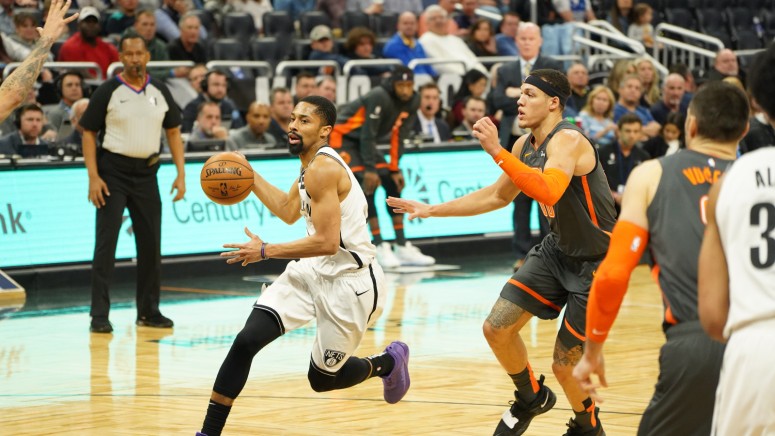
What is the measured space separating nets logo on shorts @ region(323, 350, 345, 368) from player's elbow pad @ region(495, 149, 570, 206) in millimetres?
1356

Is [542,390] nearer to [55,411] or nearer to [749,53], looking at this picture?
[55,411]

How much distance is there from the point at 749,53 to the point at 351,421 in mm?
17444

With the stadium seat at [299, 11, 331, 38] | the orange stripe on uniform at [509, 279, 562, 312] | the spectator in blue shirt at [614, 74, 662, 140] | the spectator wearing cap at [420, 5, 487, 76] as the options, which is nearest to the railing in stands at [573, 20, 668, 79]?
the spectator wearing cap at [420, 5, 487, 76]

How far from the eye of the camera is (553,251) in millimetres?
6992

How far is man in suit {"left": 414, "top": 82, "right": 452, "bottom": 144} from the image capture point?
1631 cm

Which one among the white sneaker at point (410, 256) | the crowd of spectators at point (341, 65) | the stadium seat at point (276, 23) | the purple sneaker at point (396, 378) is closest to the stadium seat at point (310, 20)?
the crowd of spectators at point (341, 65)

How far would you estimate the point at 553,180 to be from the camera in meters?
6.41

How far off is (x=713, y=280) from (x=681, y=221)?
32 cm

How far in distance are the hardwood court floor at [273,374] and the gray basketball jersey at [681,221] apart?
9.11 ft

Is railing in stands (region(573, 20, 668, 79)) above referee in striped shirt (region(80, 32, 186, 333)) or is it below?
below

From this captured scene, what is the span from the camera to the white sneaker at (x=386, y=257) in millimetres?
15016

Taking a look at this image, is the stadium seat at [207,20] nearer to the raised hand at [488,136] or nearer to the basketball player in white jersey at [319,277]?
the basketball player in white jersey at [319,277]

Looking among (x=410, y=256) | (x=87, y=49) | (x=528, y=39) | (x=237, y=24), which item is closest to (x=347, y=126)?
(x=410, y=256)

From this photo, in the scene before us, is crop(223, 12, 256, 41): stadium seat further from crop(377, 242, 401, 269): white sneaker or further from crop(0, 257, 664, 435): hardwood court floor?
crop(0, 257, 664, 435): hardwood court floor
